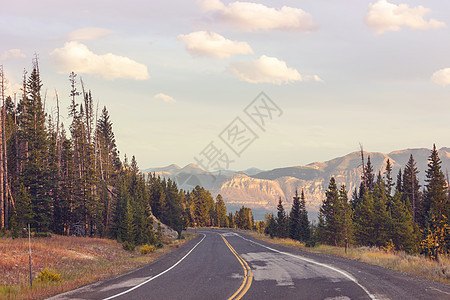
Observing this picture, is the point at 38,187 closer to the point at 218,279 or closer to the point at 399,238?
the point at 218,279

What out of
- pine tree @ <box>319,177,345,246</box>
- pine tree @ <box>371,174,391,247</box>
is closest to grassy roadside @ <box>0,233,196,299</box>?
pine tree @ <box>319,177,345,246</box>

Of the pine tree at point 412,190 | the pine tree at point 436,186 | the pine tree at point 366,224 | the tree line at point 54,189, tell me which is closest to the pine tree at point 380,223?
the pine tree at point 366,224

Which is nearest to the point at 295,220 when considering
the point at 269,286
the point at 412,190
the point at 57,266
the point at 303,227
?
the point at 303,227

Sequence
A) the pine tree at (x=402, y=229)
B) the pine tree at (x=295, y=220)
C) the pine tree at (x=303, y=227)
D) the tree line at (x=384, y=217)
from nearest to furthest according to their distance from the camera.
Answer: the pine tree at (x=402, y=229) → the tree line at (x=384, y=217) → the pine tree at (x=303, y=227) → the pine tree at (x=295, y=220)

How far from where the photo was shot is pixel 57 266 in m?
20.4

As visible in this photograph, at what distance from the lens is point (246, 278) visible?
1439 centimetres

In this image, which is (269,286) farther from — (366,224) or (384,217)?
(366,224)

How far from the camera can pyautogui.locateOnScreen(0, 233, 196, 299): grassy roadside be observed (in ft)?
42.0

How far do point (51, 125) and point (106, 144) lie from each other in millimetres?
12646

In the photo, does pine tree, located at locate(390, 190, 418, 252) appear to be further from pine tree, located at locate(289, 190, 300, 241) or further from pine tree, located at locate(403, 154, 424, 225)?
pine tree, located at locate(289, 190, 300, 241)

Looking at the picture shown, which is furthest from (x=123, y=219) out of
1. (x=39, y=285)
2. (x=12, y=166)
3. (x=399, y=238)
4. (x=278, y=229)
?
(x=278, y=229)

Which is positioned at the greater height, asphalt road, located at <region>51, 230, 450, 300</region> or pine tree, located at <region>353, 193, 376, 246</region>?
asphalt road, located at <region>51, 230, 450, 300</region>

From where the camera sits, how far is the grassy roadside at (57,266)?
504 inches

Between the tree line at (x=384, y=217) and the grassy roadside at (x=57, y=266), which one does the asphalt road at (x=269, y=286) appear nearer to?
the grassy roadside at (x=57, y=266)
